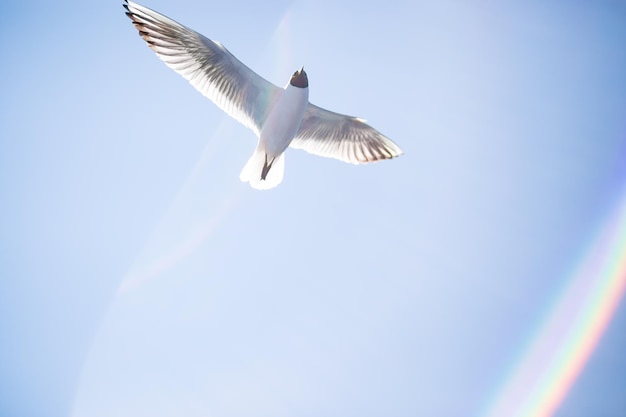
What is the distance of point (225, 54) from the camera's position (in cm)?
604

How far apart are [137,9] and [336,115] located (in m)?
2.64

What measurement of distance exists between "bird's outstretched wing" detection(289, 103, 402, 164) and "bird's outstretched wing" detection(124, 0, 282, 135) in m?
0.70

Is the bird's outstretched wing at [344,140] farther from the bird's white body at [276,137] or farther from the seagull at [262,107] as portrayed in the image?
the bird's white body at [276,137]

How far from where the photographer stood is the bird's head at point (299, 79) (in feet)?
20.7

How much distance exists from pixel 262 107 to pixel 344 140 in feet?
4.18

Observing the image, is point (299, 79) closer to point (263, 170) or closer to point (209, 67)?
point (209, 67)

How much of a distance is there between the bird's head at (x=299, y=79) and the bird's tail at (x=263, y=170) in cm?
90

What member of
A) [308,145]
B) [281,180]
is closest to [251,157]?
[281,180]

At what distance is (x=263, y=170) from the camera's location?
6656mm

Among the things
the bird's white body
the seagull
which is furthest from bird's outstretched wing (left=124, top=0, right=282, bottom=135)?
the bird's white body

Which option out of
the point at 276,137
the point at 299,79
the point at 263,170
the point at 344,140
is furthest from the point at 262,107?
the point at 344,140

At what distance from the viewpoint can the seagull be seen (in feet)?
19.2

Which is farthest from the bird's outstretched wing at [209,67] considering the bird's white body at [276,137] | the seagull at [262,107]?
the bird's white body at [276,137]

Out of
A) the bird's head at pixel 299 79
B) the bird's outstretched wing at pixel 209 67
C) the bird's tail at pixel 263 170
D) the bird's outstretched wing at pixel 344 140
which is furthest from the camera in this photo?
the bird's outstretched wing at pixel 344 140
